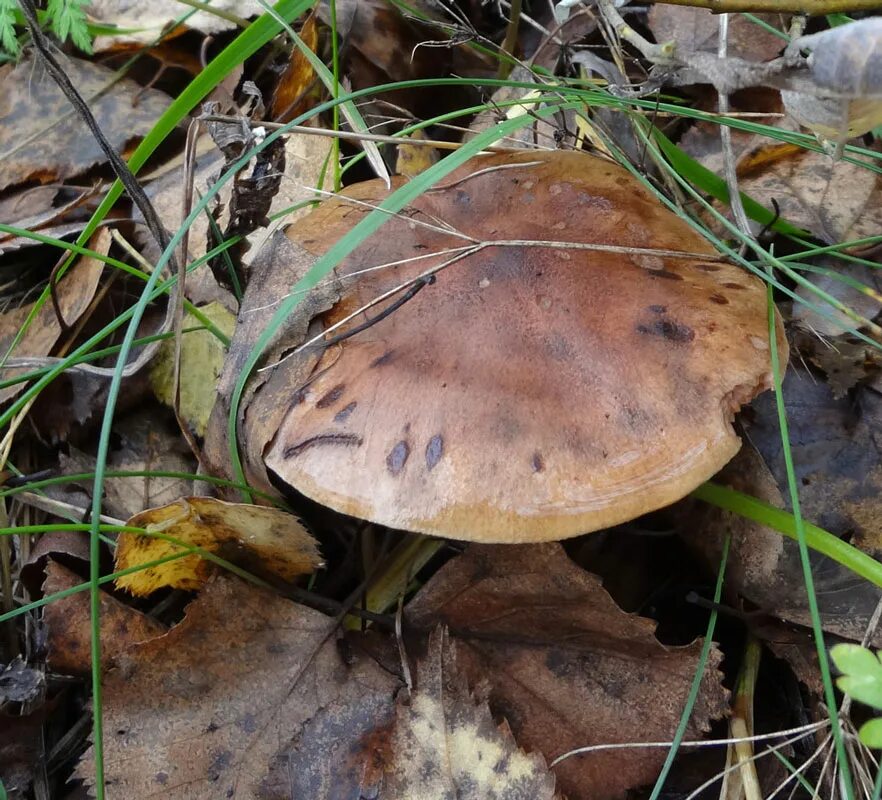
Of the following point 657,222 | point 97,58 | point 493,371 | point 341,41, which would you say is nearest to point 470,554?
point 493,371

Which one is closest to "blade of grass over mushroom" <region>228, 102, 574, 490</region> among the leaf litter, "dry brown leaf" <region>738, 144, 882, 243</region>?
the leaf litter

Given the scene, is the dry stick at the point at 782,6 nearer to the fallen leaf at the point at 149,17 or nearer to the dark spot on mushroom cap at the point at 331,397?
the dark spot on mushroom cap at the point at 331,397

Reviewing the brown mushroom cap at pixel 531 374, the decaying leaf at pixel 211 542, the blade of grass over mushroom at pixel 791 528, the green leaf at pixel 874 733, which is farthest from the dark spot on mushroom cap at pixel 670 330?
the decaying leaf at pixel 211 542

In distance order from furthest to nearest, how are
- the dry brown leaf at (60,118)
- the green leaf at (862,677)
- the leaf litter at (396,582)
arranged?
the dry brown leaf at (60,118)
the leaf litter at (396,582)
the green leaf at (862,677)

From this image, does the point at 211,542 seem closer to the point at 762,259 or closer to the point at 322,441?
the point at 322,441

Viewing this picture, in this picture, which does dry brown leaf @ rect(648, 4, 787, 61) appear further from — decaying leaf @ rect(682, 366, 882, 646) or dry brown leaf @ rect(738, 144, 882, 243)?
decaying leaf @ rect(682, 366, 882, 646)

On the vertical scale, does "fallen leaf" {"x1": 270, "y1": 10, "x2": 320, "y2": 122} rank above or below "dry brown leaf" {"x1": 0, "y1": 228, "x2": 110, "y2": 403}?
above

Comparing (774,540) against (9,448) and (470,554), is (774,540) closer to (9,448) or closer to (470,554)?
(470,554)
